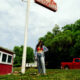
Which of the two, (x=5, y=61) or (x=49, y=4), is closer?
(x=49, y=4)

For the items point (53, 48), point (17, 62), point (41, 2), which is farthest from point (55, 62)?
point (17, 62)

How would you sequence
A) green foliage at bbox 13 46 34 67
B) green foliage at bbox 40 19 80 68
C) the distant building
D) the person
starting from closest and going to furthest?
the person < the distant building < green foliage at bbox 40 19 80 68 < green foliage at bbox 13 46 34 67

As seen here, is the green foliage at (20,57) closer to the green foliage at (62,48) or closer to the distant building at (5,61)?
the green foliage at (62,48)

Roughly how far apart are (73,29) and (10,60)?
24877 mm

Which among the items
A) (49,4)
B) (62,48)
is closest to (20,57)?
(62,48)

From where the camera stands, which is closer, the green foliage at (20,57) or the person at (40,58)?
the person at (40,58)

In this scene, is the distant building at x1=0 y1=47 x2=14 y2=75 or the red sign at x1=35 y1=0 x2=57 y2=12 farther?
the distant building at x1=0 y1=47 x2=14 y2=75

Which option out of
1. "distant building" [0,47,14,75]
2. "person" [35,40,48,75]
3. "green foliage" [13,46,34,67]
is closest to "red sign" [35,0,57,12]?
"distant building" [0,47,14,75]

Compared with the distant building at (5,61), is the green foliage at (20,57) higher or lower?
higher

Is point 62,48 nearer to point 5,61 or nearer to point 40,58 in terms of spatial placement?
point 5,61

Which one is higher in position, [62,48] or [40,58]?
[62,48]

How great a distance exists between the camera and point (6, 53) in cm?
1552

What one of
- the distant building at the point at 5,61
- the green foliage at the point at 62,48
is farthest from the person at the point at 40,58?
the green foliage at the point at 62,48

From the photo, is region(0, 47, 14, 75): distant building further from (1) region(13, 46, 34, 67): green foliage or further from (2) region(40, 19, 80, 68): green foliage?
(1) region(13, 46, 34, 67): green foliage
